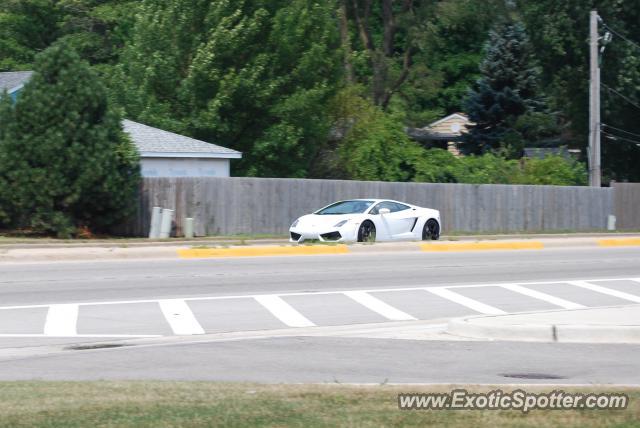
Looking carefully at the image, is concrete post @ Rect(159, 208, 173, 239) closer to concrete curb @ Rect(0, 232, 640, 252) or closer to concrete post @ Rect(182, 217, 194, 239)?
concrete post @ Rect(182, 217, 194, 239)

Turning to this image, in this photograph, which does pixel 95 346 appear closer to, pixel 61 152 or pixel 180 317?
pixel 180 317

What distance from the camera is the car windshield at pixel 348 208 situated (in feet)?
94.5

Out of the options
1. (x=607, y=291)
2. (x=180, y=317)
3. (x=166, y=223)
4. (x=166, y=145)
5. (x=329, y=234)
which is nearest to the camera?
(x=180, y=317)

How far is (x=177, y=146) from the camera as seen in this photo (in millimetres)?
34844

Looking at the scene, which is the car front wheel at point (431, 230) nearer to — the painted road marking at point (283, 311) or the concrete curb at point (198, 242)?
the concrete curb at point (198, 242)

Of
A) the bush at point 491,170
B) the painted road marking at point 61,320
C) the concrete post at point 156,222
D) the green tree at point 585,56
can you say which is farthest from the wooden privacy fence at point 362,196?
the painted road marking at point 61,320

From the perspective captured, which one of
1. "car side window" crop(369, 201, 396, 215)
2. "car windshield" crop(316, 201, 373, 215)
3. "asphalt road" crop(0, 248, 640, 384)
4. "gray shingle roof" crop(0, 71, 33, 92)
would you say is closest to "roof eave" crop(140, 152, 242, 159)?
"gray shingle roof" crop(0, 71, 33, 92)

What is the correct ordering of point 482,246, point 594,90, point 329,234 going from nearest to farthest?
point 329,234
point 482,246
point 594,90

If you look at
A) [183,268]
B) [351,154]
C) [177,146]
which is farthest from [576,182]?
[183,268]

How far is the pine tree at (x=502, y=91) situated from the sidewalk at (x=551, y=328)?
42145mm

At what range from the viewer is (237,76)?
39.6 metres

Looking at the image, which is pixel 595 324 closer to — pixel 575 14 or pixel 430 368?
pixel 430 368

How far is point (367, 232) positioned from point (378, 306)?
1237 centimetres

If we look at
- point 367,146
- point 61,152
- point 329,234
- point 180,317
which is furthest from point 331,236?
point 367,146
